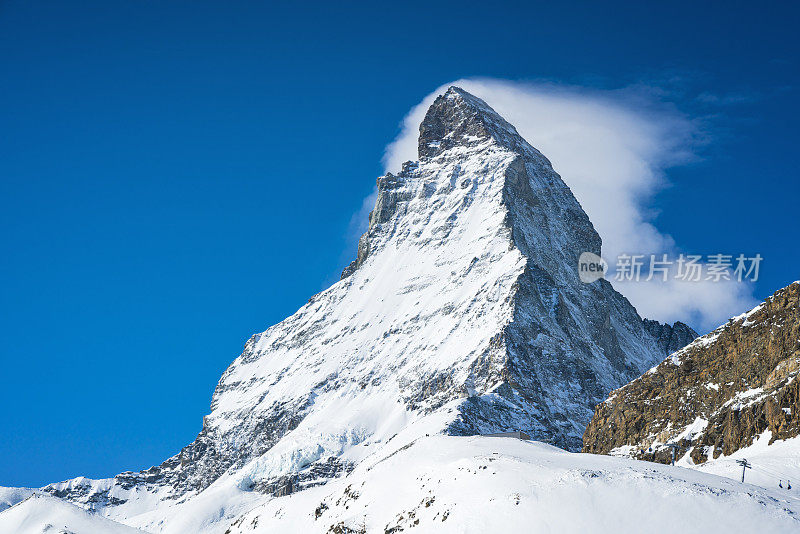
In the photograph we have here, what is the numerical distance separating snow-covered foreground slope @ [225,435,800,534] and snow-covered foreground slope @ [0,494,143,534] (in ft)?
126

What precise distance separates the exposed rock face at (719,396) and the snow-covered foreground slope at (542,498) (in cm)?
2026

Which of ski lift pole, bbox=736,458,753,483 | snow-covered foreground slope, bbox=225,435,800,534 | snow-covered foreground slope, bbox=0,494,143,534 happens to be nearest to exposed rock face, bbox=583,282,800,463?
ski lift pole, bbox=736,458,753,483

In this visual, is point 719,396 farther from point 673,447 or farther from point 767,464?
point 767,464

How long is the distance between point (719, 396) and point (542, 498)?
159 feet

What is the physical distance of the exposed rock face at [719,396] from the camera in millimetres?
90062

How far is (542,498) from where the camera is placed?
2382 inches

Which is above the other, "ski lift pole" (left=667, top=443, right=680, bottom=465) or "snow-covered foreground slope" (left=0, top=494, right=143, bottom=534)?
"snow-covered foreground slope" (left=0, top=494, right=143, bottom=534)

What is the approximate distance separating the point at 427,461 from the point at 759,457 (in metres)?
29.3

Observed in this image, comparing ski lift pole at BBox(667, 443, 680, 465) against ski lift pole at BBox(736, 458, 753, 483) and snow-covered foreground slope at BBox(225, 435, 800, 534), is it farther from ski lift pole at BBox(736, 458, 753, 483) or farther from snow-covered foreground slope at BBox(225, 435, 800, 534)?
ski lift pole at BBox(736, 458, 753, 483)

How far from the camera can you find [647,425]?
10906 centimetres

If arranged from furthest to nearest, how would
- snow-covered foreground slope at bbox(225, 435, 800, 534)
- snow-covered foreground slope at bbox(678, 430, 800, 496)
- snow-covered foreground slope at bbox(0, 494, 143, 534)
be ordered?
1. snow-covered foreground slope at bbox(0, 494, 143, 534)
2. snow-covered foreground slope at bbox(678, 430, 800, 496)
3. snow-covered foreground slope at bbox(225, 435, 800, 534)

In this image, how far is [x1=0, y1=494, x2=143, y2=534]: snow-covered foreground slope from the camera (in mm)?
112062

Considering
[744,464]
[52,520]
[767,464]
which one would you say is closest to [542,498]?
[744,464]

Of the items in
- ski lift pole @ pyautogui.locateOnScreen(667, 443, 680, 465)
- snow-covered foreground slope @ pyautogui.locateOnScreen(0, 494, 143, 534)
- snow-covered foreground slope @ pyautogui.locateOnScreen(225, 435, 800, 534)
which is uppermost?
snow-covered foreground slope @ pyautogui.locateOnScreen(0, 494, 143, 534)
